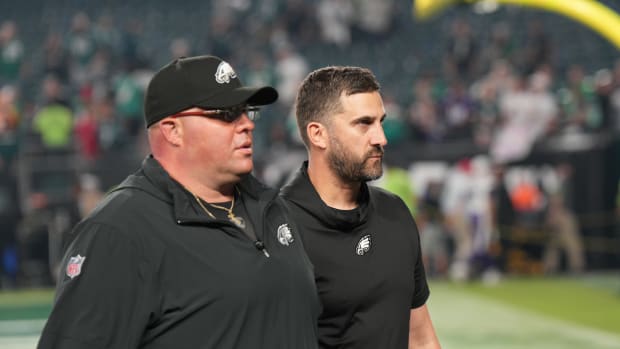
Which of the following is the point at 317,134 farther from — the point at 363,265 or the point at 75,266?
the point at 75,266

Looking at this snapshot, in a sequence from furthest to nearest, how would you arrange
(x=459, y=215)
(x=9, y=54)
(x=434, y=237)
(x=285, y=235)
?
1. (x=9, y=54)
2. (x=434, y=237)
3. (x=459, y=215)
4. (x=285, y=235)

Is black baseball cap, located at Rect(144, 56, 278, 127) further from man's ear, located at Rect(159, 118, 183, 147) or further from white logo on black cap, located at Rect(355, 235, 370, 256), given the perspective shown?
white logo on black cap, located at Rect(355, 235, 370, 256)

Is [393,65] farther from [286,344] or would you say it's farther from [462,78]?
[286,344]

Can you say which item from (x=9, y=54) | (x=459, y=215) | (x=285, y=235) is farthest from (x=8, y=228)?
(x=285, y=235)

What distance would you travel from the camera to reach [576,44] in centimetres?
2261

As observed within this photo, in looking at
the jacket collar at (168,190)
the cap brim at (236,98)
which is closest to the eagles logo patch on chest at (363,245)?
the jacket collar at (168,190)

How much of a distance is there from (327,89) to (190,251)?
4.57ft

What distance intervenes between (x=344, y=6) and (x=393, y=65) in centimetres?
170

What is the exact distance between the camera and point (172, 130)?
3.11 meters

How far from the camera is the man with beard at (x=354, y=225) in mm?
4031

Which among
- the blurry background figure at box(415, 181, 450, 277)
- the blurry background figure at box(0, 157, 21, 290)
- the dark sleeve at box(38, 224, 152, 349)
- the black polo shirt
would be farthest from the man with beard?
the blurry background figure at box(415, 181, 450, 277)

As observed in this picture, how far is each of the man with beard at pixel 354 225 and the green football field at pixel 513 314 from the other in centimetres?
708

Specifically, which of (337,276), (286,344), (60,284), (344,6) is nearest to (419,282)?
(337,276)

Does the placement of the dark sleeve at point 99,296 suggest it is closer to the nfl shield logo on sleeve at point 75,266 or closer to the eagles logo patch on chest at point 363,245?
the nfl shield logo on sleeve at point 75,266
